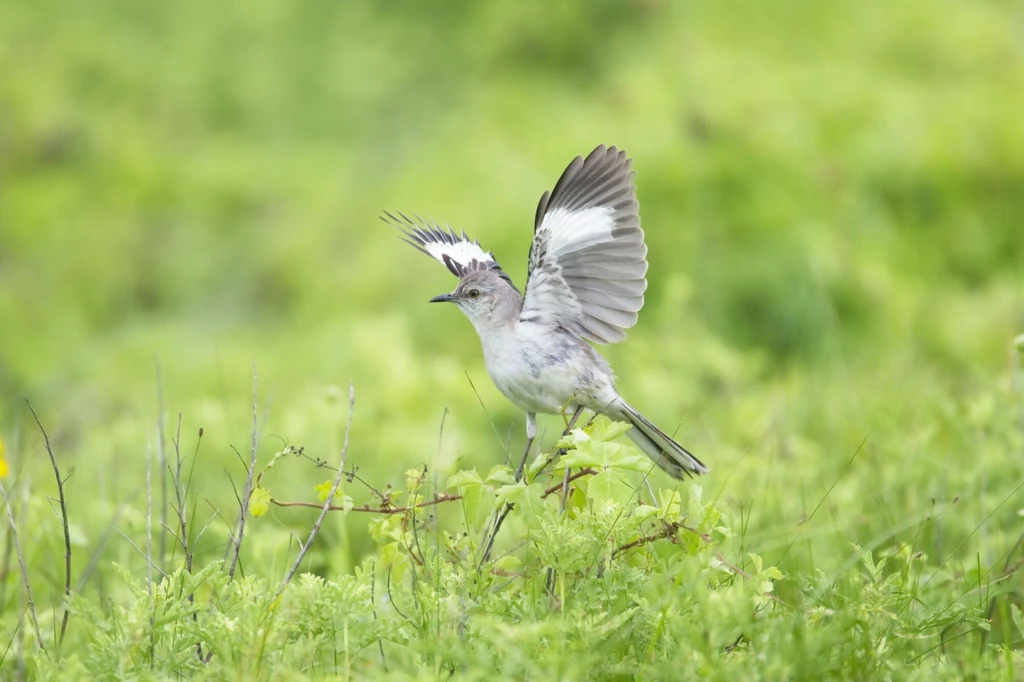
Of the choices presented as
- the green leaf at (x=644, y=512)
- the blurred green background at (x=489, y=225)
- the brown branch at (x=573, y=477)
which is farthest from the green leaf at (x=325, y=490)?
the blurred green background at (x=489, y=225)

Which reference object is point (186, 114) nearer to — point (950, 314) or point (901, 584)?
point (950, 314)

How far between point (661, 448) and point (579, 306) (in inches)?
20.1

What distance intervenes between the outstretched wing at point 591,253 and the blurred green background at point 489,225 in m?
0.73

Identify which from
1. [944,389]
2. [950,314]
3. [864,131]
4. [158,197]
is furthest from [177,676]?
[158,197]

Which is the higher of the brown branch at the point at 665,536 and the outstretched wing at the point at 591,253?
the outstretched wing at the point at 591,253

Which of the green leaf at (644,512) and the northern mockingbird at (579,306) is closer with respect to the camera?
the green leaf at (644,512)

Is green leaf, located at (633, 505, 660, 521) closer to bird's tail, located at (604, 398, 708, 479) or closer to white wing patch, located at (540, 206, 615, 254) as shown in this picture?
bird's tail, located at (604, 398, 708, 479)

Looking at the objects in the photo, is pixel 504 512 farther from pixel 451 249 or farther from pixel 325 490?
pixel 451 249

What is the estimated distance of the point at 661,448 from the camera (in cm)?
331

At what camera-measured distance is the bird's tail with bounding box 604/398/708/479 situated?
321 cm

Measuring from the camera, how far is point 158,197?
990 cm

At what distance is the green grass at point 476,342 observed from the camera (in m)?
2.41

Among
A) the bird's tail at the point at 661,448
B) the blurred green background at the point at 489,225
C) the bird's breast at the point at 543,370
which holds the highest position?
the blurred green background at the point at 489,225

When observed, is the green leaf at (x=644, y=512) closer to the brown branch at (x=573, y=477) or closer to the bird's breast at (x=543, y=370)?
the brown branch at (x=573, y=477)
